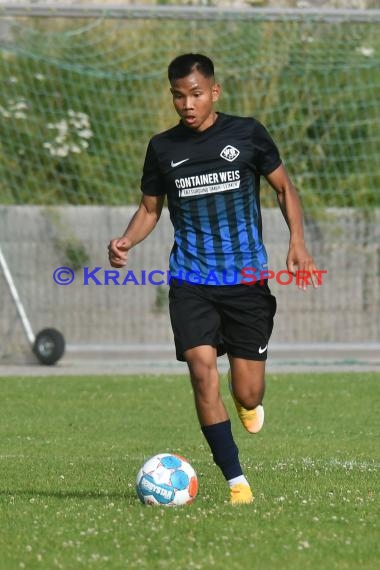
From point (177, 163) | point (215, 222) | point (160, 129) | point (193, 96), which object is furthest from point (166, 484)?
point (160, 129)

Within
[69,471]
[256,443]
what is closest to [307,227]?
[256,443]

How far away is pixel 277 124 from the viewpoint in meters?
19.8

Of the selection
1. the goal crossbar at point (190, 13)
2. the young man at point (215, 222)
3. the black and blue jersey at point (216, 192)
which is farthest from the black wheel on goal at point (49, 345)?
the black and blue jersey at point (216, 192)

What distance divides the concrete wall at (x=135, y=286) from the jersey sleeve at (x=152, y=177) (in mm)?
11727

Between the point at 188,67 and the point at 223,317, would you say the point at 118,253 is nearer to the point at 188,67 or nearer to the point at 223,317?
the point at 223,317

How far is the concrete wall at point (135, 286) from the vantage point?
19.7 m

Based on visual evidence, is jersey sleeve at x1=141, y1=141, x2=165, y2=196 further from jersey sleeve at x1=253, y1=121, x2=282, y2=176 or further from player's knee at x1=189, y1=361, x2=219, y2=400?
player's knee at x1=189, y1=361, x2=219, y2=400

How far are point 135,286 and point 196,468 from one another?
1099 cm

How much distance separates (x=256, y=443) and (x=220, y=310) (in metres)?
3.81

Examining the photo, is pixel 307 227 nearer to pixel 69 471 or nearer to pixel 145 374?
pixel 145 374

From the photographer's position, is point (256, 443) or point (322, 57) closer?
point (256, 443)
